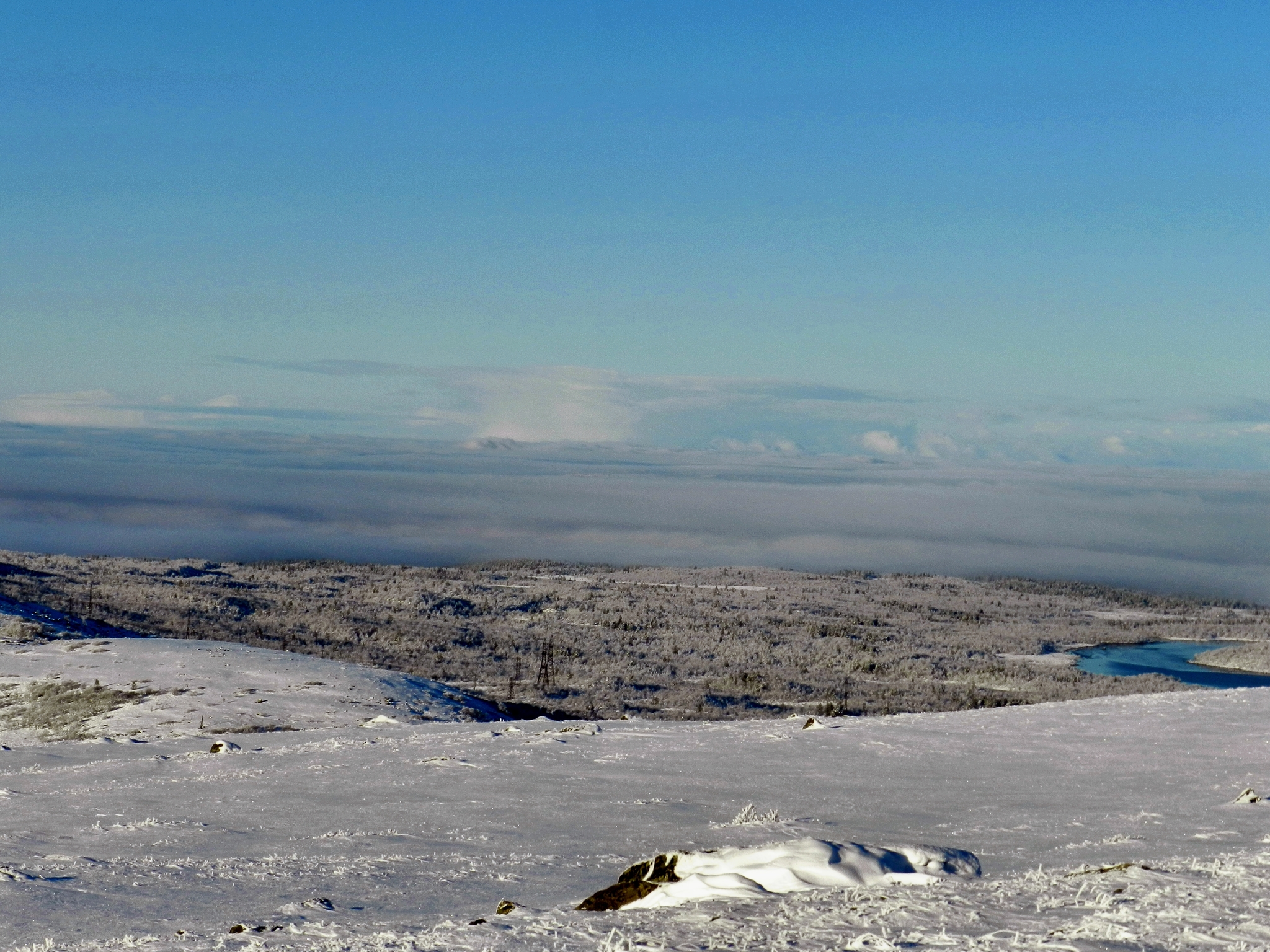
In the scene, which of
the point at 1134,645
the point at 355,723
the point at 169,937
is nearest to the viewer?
the point at 169,937

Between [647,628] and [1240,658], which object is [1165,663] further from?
[647,628]

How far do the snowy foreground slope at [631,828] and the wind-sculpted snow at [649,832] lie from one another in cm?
5

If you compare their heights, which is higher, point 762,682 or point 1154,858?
point 1154,858

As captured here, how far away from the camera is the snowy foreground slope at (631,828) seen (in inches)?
300

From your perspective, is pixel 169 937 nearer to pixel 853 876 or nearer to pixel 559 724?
pixel 853 876

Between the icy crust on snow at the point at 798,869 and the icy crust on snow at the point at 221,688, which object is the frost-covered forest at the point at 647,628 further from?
the icy crust on snow at the point at 798,869

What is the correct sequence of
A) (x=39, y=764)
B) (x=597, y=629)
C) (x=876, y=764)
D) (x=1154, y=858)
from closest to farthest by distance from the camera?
1. (x=1154, y=858)
2. (x=876, y=764)
3. (x=39, y=764)
4. (x=597, y=629)

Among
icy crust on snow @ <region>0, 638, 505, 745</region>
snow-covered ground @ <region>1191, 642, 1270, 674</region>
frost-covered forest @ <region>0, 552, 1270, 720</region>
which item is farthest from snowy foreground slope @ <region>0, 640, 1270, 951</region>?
snow-covered ground @ <region>1191, 642, 1270, 674</region>

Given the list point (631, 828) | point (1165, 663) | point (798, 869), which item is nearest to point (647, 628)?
point (1165, 663)

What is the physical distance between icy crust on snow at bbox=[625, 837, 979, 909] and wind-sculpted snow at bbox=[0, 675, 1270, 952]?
0.03 meters

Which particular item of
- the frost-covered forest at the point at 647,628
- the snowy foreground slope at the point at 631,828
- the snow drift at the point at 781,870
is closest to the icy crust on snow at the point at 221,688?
the frost-covered forest at the point at 647,628

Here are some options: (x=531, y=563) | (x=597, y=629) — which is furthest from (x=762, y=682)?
(x=531, y=563)

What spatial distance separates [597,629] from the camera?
3501 inches

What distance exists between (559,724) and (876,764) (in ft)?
19.8
